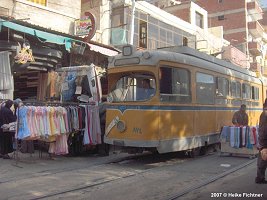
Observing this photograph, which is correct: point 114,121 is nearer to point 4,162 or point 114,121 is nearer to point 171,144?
point 171,144

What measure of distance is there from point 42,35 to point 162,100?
4957 mm

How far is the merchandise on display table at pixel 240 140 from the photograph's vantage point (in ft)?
38.6

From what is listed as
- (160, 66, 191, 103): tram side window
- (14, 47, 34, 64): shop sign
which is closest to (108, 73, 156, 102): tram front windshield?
(160, 66, 191, 103): tram side window

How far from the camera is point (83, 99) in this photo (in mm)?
12484

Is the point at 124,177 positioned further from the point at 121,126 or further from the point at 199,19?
the point at 199,19

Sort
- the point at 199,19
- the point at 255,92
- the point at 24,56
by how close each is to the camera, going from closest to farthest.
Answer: the point at 24,56 → the point at 255,92 → the point at 199,19

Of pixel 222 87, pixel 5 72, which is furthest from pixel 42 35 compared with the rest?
pixel 222 87

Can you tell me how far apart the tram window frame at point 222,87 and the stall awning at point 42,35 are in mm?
5460

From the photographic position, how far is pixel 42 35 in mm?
12812

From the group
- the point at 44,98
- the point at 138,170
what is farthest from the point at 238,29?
the point at 138,170

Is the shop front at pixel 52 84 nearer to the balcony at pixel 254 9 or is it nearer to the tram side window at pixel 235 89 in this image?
the tram side window at pixel 235 89

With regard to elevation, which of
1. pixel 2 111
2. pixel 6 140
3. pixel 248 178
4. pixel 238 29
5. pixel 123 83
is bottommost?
pixel 248 178

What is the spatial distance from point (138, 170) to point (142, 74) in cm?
257

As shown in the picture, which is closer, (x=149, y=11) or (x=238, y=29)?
(x=149, y=11)
